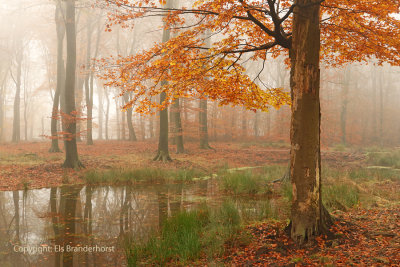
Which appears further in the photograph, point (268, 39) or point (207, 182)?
point (207, 182)

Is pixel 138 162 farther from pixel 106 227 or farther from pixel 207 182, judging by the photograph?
pixel 106 227

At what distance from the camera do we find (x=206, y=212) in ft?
18.2

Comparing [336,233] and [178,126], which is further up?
[178,126]

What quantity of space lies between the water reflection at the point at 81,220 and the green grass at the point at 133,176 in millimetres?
667

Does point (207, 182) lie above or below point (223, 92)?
below

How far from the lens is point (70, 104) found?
473 inches

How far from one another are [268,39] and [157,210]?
4615 millimetres

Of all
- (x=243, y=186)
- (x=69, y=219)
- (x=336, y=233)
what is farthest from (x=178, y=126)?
(x=336, y=233)

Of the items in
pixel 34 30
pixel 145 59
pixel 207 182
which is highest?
pixel 34 30

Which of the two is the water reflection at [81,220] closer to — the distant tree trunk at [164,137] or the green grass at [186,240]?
the green grass at [186,240]

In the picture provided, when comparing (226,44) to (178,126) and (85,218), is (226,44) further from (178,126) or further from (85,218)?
(178,126)

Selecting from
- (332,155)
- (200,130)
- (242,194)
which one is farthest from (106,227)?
(332,155)

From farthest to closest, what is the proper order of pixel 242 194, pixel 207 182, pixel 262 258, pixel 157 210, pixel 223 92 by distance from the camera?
pixel 207 182 < pixel 242 194 < pixel 157 210 < pixel 223 92 < pixel 262 258

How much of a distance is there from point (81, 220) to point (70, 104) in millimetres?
7387
